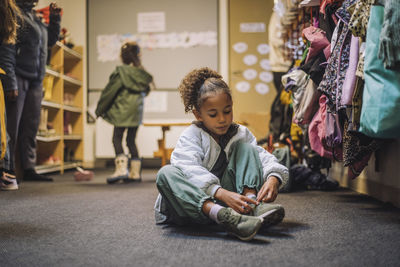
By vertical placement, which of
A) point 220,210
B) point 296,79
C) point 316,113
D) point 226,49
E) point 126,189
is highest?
point 226,49

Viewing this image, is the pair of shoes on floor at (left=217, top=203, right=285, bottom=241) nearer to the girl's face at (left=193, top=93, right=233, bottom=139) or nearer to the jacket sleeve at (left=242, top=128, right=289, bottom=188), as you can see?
the jacket sleeve at (left=242, top=128, right=289, bottom=188)

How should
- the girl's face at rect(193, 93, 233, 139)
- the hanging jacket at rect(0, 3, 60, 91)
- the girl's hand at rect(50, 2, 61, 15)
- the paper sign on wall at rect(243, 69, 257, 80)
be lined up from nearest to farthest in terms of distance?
1. the girl's face at rect(193, 93, 233, 139)
2. the hanging jacket at rect(0, 3, 60, 91)
3. the girl's hand at rect(50, 2, 61, 15)
4. the paper sign on wall at rect(243, 69, 257, 80)

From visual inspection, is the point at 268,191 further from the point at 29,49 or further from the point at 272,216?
the point at 29,49

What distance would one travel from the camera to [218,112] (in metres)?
1.29

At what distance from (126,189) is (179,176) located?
4.60 feet

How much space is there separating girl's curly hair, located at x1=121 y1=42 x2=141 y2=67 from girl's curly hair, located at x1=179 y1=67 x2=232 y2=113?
1.76 meters

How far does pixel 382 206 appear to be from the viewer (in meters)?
1.71

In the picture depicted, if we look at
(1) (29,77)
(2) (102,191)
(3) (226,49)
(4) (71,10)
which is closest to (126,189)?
(2) (102,191)

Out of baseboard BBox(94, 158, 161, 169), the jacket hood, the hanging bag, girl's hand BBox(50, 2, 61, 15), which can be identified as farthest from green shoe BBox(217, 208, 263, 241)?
baseboard BBox(94, 158, 161, 169)

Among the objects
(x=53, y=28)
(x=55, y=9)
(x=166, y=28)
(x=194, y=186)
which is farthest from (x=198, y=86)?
(x=166, y=28)

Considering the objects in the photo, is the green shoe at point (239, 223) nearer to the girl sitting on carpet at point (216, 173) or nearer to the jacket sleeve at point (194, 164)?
the girl sitting on carpet at point (216, 173)

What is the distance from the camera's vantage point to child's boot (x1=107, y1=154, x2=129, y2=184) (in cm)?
292

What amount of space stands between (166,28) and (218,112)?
3.71 m

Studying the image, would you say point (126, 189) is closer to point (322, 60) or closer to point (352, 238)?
point (322, 60)
